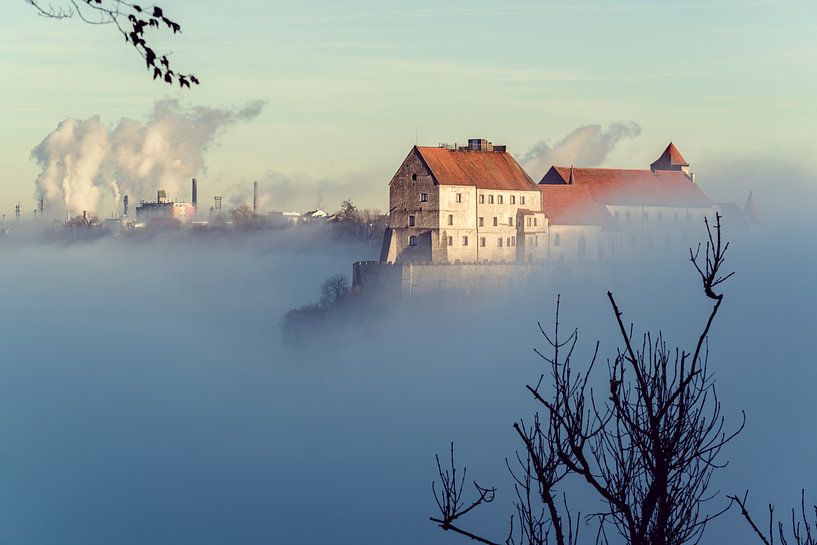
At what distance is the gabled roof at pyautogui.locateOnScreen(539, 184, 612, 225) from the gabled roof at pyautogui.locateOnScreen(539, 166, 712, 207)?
3.21 feet

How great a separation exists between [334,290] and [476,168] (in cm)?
1661

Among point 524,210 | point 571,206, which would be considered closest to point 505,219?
point 524,210

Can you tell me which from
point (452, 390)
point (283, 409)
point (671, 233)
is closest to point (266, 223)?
point (283, 409)

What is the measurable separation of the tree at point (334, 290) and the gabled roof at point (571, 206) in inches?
598

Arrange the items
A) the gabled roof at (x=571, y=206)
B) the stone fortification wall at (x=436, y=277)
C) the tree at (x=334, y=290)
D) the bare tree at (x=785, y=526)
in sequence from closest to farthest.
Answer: the bare tree at (x=785, y=526)
the stone fortification wall at (x=436, y=277)
the gabled roof at (x=571, y=206)
the tree at (x=334, y=290)

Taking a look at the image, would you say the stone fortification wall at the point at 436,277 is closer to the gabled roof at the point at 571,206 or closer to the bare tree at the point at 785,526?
the gabled roof at the point at 571,206

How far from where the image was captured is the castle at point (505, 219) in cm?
8944

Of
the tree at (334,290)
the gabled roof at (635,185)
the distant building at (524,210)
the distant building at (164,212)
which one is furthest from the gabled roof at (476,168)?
the distant building at (164,212)

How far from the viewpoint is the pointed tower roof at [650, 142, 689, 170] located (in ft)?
369

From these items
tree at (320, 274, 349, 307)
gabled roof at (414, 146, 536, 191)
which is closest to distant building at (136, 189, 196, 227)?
tree at (320, 274, 349, 307)

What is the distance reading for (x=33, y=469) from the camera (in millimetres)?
124938

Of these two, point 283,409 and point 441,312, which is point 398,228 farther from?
point 283,409

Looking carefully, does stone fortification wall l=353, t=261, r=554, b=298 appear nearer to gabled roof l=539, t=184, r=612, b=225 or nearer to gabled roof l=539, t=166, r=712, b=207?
gabled roof l=539, t=184, r=612, b=225

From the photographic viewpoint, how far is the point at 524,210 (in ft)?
311
